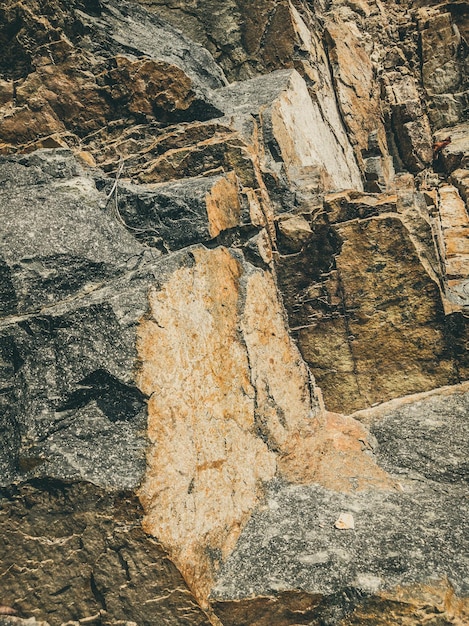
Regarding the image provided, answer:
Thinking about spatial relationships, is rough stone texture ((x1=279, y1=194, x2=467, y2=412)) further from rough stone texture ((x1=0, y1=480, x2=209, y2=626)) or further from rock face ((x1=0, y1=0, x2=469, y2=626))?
rough stone texture ((x1=0, y1=480, x2=209, y2=626))

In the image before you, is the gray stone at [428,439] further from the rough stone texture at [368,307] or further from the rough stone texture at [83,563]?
the rough stone texture at [83,563]

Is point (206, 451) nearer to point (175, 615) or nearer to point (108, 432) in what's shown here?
point (108, 432)

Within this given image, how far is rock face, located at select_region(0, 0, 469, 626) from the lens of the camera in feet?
13.2

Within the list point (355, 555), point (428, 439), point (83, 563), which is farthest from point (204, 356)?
point (428, 439)

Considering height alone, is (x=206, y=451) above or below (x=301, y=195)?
below

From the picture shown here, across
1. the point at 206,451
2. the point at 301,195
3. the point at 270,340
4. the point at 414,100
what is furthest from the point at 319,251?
the point at 414,100

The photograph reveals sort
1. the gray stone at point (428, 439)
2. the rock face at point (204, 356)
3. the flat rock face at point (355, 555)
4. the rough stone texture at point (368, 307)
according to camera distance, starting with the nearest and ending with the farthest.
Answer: the flat rock face at point (355, 555), the rock face at point (204, 356), the gray stone at point (428, 439), the rough stone texture at point (368, 307)

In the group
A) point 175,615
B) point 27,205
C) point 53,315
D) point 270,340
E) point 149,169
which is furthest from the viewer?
point 149,169

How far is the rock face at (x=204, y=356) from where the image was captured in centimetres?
402

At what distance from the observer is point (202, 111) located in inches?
286

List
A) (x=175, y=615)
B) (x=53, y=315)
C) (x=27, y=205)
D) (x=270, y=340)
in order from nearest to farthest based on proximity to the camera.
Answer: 1. (x=175, y=615)
2. (x=53, y=315)
3. (x=27, y=205)
4. (x=270, y=340)

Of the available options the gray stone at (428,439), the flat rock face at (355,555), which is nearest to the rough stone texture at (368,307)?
the gray stone at (428,439)

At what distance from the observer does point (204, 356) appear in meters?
4.86

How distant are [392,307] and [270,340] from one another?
5.30 feet
